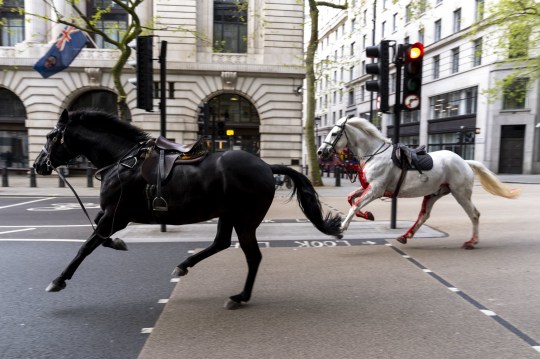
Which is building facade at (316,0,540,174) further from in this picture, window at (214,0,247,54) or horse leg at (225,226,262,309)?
horse leg at (225,226,262,309)

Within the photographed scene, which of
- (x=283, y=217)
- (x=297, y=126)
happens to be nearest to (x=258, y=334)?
(x=283, y=217)

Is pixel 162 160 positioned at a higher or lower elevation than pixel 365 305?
higher

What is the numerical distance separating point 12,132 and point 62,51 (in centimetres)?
1029

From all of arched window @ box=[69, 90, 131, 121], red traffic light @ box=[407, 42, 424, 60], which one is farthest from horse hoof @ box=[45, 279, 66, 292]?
arched window @ box=[69, 90, 131, 121]

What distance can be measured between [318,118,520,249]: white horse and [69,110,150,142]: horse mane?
337 cm

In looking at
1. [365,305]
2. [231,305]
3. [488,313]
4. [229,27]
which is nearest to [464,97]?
[229,27]

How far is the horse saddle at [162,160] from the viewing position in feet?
12.9

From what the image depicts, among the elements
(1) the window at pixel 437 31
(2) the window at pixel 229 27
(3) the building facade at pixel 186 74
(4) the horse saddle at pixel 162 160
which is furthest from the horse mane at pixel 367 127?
(1) the window at pixel 437 31

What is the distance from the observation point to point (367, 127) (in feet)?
21.2

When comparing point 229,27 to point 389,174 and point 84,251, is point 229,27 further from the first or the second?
point 84,251

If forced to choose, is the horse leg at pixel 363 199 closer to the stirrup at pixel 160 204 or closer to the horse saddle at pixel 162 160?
the horse saddle at pixel 162 160

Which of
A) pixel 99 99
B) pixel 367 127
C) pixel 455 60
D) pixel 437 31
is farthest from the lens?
pixel 437 31

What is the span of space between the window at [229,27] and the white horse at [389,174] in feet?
Answer: 67.0

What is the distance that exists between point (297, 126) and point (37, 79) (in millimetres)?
17230
